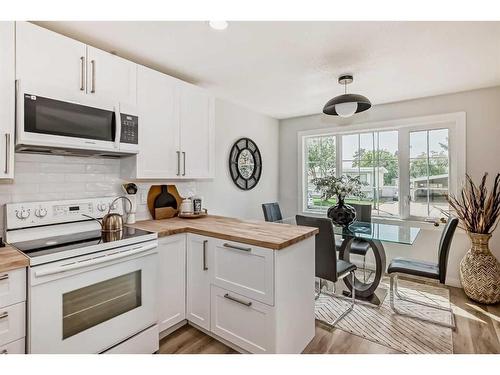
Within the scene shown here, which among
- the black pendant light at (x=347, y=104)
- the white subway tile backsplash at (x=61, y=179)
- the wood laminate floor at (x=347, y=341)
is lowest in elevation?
the wood laminate floor at (x=347, y=341)

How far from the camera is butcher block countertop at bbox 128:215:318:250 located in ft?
5.57

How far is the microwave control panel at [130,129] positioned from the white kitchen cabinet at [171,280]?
0.79 meters

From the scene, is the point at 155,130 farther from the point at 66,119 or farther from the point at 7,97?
the point at 7,97

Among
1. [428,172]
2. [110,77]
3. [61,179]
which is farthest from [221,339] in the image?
[428,172]

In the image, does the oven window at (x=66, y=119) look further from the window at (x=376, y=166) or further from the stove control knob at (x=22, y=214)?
the window at (x=376, y=166)

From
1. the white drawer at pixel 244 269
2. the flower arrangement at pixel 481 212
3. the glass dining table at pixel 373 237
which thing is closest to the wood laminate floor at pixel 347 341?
the white drawer at pixel 244 269

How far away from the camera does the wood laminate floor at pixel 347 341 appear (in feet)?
6.37

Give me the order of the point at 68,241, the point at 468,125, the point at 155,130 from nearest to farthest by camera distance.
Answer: the point at 68,241, the point at 155,130, the point at 468,125

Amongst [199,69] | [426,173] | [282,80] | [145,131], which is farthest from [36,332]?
[426,173]

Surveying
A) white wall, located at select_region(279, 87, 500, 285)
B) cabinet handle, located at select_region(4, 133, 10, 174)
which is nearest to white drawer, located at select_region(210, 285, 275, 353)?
cabinet handle, located at select_region(4, 133, 10, 174)

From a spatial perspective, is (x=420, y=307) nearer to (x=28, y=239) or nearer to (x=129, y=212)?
(x=129, y=212)

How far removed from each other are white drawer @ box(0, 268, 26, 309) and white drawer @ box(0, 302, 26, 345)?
28 mm

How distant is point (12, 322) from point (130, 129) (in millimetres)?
1342

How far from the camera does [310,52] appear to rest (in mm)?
2117
